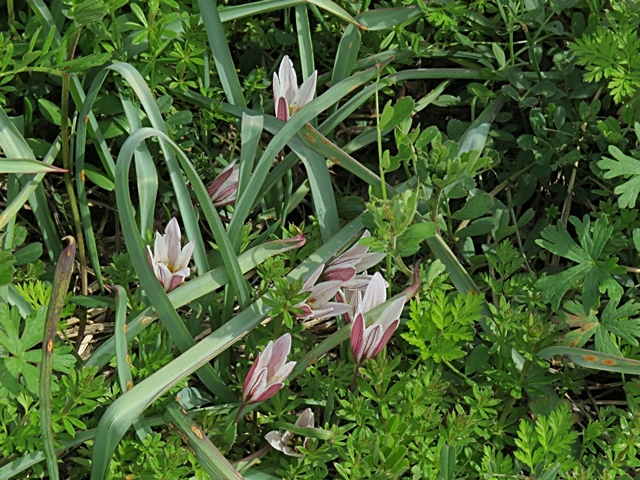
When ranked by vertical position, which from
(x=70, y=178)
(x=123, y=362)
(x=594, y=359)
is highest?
(x=70, y=178)

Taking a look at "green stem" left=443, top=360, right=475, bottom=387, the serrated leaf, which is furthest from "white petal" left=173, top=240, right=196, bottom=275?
the serrated leaf

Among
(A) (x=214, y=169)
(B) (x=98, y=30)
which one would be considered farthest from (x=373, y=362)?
(B) (x=98, y=30)

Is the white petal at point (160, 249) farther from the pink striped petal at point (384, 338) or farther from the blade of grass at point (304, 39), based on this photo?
the blade of grass at point (304, 39)

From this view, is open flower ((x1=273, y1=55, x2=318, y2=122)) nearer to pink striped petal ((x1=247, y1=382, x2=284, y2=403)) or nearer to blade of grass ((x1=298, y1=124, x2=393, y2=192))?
blade of grass ((x1=298, y1=124, x2=393, y2=192))

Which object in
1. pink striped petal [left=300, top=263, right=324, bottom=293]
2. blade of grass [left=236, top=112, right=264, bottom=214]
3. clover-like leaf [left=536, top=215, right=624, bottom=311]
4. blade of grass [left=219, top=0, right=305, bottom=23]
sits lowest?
clover-like leaf [left=536, top=215, right=624, bottom=311]

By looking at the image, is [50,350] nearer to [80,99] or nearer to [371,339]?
[371,339]

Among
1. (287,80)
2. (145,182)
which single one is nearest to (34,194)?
(145,182)

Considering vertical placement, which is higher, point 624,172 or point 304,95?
point 304,95
